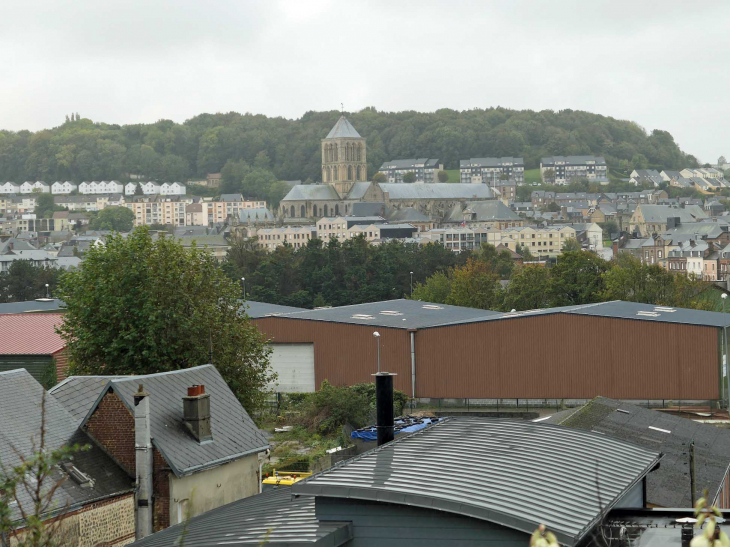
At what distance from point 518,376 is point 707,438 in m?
16.5

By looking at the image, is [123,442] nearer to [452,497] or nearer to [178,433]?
[178,433]

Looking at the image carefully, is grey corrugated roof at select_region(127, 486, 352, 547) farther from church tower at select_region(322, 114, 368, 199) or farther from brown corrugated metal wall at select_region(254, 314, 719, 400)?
church tower at select_region(322, 114, 368, 199)

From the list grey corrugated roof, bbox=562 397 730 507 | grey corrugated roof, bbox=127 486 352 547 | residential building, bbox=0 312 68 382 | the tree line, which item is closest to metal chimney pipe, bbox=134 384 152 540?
grey corrugated roof, bbox=127 486 352 547

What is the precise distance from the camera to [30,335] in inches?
1396

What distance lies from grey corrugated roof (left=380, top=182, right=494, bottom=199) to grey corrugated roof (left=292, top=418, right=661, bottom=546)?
556 feet

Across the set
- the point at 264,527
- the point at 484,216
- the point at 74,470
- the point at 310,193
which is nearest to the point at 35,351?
the point at 74,470

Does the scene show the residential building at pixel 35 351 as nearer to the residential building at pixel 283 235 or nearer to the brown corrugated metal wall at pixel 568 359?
the brown corrugated metal wall at pixel 568 359

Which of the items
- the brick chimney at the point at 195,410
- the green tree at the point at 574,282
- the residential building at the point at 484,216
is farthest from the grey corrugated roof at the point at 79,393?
the residential building at the point at 484,216

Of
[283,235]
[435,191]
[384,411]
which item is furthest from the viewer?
[435,191]

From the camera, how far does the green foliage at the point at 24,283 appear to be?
86.9 meters

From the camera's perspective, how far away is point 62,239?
188125 mm

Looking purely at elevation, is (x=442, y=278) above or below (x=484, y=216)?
below

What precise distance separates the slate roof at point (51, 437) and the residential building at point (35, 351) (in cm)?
1476

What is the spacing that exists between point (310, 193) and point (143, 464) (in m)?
169
